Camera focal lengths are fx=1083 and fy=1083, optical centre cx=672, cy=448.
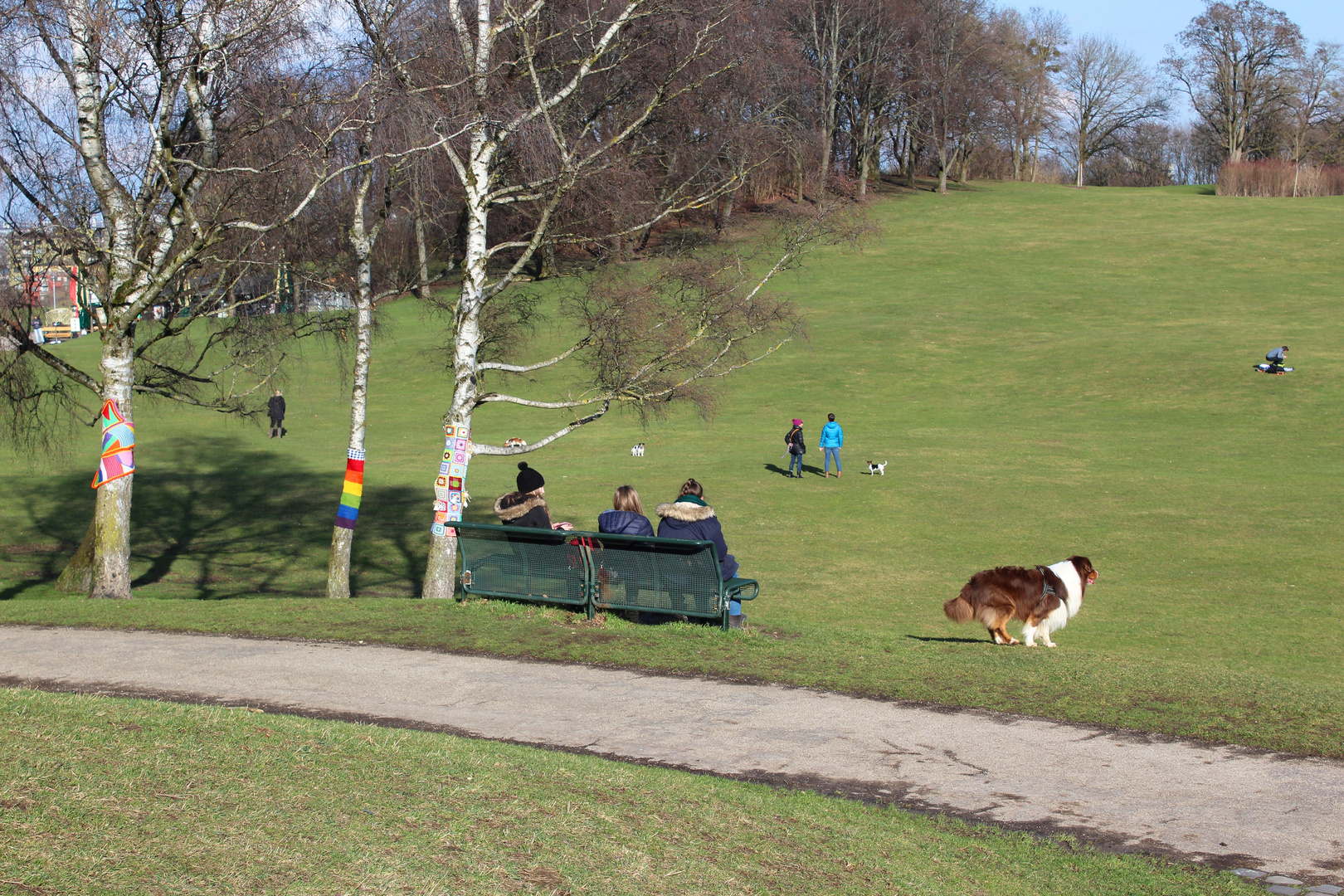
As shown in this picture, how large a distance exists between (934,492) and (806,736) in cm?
1782

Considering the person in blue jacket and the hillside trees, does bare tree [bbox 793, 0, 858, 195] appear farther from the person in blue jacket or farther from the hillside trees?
the hillside trees

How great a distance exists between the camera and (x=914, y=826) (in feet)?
18.8

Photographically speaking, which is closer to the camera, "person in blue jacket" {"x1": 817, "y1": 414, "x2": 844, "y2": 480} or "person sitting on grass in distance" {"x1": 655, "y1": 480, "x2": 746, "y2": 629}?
"person sitting on grass in distance" {"x1": 655, "y1": 480, "x2": 746, "y2": 629}

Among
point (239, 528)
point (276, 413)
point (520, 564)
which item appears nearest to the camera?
point (520, 564)

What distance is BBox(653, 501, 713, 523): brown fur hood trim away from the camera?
36.6ft

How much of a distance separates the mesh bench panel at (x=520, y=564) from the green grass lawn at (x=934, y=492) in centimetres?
36

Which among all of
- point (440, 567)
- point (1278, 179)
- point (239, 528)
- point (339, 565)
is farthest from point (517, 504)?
point (1278, 179)

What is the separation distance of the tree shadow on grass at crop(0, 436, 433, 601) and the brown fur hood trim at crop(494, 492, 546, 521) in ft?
20.4

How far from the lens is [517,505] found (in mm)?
12508

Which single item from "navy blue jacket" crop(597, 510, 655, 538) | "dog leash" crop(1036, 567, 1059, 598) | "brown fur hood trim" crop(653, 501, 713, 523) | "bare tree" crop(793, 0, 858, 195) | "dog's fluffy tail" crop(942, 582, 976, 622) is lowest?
"dog's fluffy tail" crop(942, 582, 976, 622)

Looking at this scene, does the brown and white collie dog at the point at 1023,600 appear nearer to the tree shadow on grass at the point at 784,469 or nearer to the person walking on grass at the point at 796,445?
the person walking on grass at the point at 796,445

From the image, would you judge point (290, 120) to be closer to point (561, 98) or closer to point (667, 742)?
point (561, 98)

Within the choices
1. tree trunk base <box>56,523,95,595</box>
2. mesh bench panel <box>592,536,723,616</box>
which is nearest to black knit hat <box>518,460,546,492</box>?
mesh bench panel <box>592,536,723,616</box>

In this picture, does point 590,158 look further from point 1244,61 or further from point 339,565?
point 1244,61
